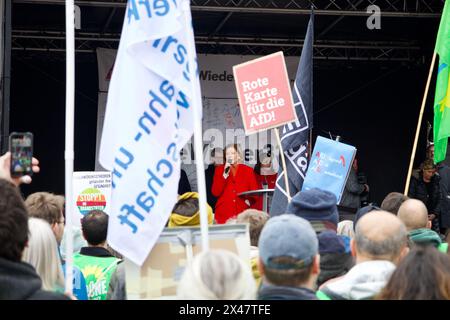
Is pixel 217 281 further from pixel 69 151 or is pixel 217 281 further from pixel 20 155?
pixel 69 151

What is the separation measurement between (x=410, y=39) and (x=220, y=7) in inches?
147

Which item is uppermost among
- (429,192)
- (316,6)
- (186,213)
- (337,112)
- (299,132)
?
(316,6)

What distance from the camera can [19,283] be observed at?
8.38 feet

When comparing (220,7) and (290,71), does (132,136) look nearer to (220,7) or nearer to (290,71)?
(220,7)

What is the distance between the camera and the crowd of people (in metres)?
2.55

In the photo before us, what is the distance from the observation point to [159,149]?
3654 mm

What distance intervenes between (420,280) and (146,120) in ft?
4.79

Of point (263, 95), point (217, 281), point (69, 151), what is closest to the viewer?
point (217, 281)

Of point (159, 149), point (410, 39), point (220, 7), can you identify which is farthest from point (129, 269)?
point (410, 39)

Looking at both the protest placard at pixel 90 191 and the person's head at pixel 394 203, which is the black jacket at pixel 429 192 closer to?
the protest placard at pixel 90 191

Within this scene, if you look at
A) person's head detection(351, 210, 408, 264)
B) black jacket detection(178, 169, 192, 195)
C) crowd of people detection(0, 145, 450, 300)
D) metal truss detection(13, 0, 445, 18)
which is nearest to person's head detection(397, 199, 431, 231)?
crowd of people detection(0, 145, 450, 300)

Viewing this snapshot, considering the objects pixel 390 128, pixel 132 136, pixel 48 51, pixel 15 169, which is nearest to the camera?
pixel 15 169

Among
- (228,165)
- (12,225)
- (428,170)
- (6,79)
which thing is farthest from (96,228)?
(428,170)
